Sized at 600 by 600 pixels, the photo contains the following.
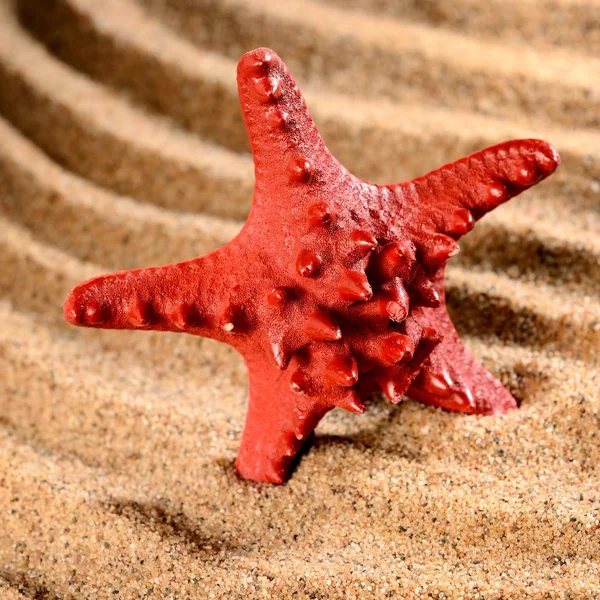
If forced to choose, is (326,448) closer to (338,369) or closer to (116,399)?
(338,369)

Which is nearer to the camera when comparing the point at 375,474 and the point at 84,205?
the point at 375,474

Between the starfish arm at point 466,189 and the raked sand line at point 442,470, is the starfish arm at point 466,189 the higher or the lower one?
the higher one

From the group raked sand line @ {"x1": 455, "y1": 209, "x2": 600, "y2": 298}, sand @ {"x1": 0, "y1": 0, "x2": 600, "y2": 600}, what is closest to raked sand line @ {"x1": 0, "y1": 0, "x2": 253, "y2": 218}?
sand @ {"x1": 0, "y1": 0, "x2": 600, "y2": 600}

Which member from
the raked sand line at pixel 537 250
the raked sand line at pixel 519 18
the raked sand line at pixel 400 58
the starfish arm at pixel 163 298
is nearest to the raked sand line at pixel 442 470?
the starfish arm at pixel 163 298

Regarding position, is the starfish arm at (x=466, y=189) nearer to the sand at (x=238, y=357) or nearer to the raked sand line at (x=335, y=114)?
the sand at (x=238, y=357)

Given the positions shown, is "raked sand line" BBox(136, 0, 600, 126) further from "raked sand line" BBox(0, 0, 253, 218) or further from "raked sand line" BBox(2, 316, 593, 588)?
"raked sand line" BBox(2, 316, 593, 588)

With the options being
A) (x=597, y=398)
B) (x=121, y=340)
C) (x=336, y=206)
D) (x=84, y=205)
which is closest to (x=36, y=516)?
(x=121, y=340)

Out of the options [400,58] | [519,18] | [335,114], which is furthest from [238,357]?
[519,18]
